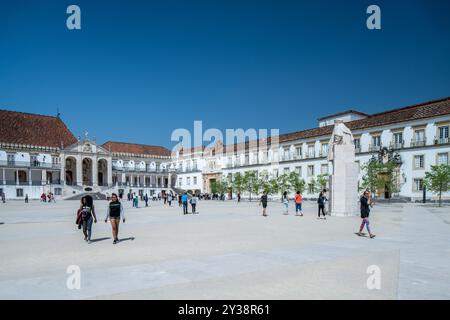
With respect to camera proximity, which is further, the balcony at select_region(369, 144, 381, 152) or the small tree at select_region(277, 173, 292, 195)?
the small tree at select_region(277, 173, 292, 195)

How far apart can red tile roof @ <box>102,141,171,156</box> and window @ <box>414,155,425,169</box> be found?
6017 centimetres

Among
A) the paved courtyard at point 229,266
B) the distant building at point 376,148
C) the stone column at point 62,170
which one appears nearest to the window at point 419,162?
the distant building at point 376,148

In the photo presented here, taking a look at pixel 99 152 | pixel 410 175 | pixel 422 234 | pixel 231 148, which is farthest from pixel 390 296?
pixel 99 152

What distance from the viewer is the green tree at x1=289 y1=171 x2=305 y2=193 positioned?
52388 mm

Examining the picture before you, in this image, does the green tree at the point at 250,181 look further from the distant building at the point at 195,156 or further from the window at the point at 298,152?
the window at the point at 298,152

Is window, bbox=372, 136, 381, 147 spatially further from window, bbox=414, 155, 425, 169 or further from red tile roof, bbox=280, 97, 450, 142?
window, bbox=414, 155, 425, 169

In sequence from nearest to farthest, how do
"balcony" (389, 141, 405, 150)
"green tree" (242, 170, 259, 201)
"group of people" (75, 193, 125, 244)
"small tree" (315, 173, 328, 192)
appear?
"group of people" (75, 193, 125, 244)
"balcony" (389, 141, 405, 150)
"small tree" (315, 173, 328, 192)
"green tree" (242, 170, 259, 201)

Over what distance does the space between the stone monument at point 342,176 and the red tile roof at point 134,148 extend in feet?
218

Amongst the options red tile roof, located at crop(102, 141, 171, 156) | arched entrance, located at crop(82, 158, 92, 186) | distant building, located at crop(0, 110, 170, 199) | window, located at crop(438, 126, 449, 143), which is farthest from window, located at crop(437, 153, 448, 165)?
red tile roof, located at crop(102, 141, 171, 156)

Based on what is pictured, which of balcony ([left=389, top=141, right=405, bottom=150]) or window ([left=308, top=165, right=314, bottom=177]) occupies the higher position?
balcony ([left=389, top=141, right=405, bottom=150])

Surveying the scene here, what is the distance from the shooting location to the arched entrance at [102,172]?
A: 73.7 metres

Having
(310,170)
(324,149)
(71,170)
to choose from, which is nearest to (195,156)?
(71,170)

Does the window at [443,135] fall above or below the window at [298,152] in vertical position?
above

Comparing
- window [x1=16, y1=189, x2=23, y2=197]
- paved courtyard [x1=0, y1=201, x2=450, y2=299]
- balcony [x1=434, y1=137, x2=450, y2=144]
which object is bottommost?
window [x1=16, y1=189, x2=23, y2=197]
